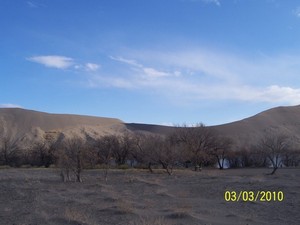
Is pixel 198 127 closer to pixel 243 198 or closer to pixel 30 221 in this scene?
pixel 243 198

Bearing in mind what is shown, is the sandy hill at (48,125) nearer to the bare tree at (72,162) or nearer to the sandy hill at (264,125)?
the sandy hill at (264,125)

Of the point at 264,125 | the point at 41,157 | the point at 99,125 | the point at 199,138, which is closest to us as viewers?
the point at 199,138
